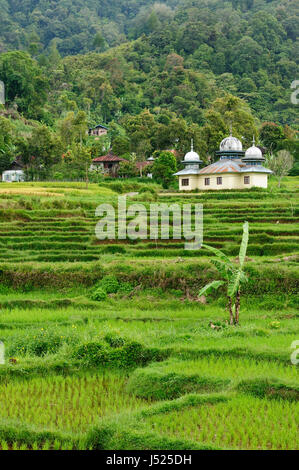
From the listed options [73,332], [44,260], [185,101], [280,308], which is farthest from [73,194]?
[185,101]

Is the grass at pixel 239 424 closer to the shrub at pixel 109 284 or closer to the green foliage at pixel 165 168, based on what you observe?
the shrub at pixel 109 284

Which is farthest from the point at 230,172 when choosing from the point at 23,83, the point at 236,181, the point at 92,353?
the point at 23,83

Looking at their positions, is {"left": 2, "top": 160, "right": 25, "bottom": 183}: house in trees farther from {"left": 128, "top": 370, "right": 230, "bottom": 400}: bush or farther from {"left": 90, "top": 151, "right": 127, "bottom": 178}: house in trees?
{"left": 128, "top": 370, "right": 230, "bottom": 400}: bush

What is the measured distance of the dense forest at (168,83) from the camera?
7044 centimetres

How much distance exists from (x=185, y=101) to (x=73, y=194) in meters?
66.7

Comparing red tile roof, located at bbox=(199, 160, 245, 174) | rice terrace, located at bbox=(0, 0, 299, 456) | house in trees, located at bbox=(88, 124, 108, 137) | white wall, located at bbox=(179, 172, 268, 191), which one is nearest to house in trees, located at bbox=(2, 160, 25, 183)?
rice terrace, located at bbox=(0, 0, 299, 456)

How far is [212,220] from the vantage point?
29969mm

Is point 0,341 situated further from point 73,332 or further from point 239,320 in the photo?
point 239,320

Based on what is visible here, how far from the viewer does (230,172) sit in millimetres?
50750

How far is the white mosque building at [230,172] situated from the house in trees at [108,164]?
1610cm

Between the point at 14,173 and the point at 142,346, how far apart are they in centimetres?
5555

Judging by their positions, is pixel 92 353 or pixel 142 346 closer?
pixel 92 353

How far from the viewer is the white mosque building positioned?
5100 cm

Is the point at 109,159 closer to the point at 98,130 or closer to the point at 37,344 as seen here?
the point at 98,130
